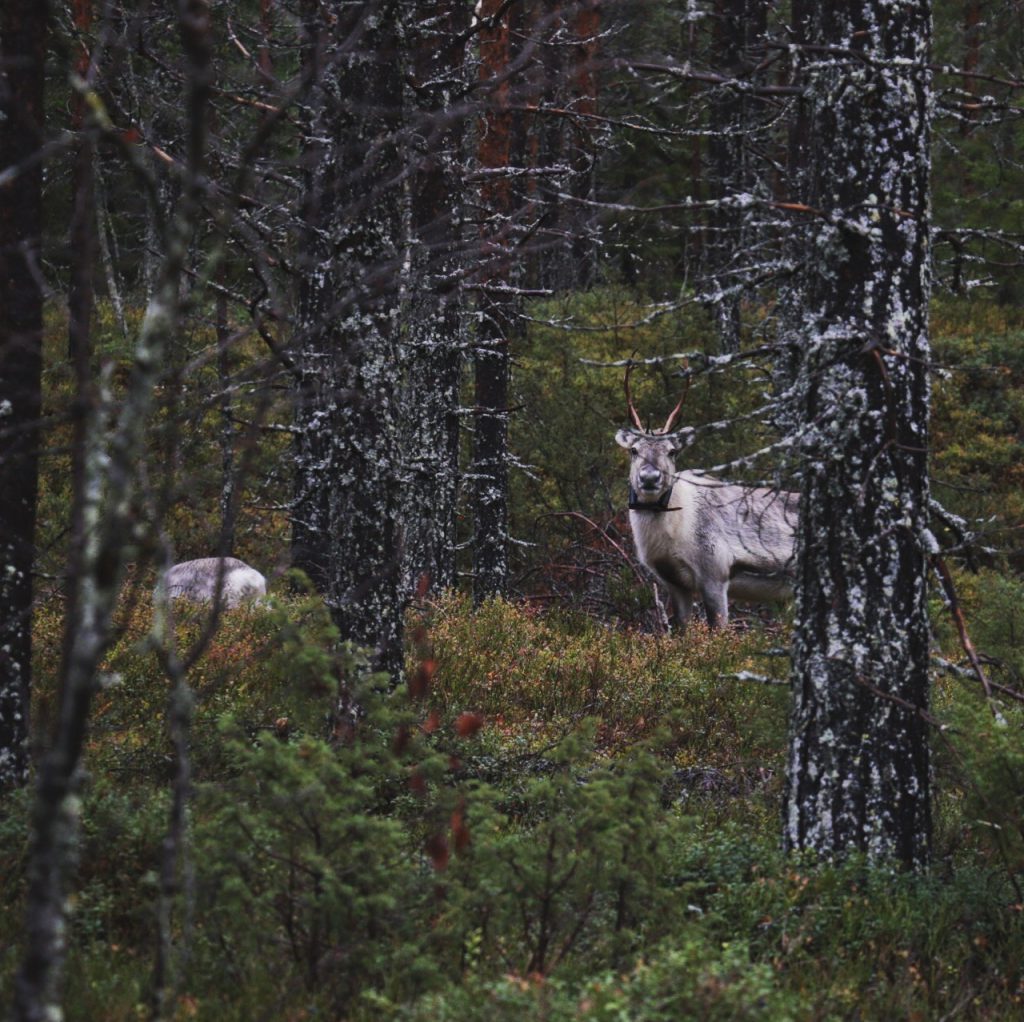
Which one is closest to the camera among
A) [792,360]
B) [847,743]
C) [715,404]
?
[847,743]

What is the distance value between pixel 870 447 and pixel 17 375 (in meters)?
3.88

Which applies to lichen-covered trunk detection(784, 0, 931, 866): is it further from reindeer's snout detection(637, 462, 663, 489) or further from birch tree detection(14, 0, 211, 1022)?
reindeer's snout detection(637, 462, 663, 489)

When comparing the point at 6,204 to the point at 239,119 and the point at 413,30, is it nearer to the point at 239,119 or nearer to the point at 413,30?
the point at 413,30

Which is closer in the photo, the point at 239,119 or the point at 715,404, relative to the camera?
the point at 715,404

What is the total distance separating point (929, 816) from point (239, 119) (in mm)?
28047

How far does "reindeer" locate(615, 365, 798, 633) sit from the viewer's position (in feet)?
42.4

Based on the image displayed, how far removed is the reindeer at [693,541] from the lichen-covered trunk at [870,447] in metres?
7.11

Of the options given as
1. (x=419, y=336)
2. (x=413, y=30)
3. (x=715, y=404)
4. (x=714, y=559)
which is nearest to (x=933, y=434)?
(x=715, y=404)

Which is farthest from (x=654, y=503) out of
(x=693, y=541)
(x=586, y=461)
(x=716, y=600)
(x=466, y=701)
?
(x=586, y=461)

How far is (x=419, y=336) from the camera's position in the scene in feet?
40.4

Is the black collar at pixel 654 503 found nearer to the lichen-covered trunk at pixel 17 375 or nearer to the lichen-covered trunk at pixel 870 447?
the lichen-covered trunk at pixel 870 447

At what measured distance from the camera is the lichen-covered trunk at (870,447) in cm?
543

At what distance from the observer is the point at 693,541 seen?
13.5 m

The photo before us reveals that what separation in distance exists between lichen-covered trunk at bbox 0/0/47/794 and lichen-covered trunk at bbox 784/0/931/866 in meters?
3.55
